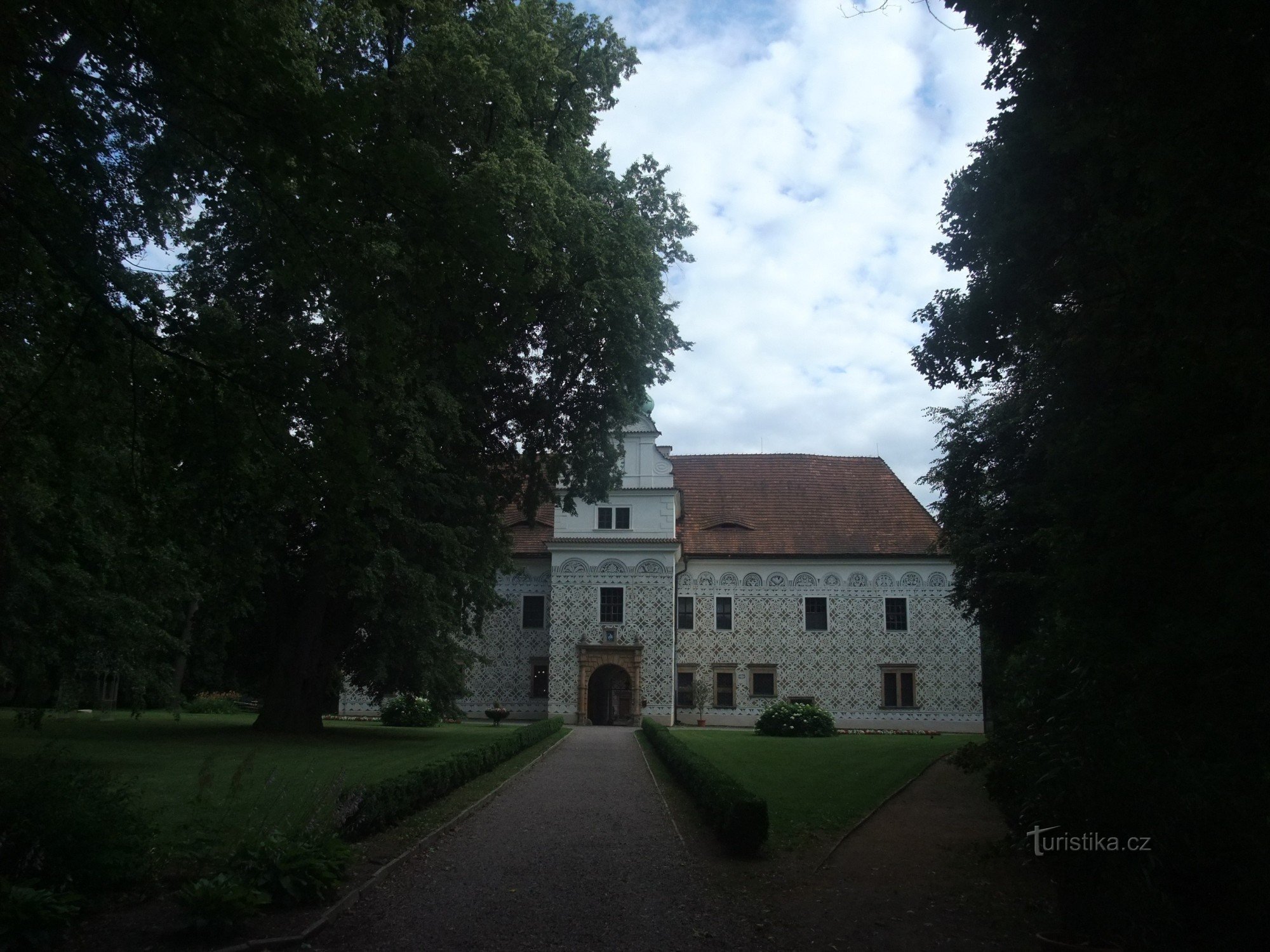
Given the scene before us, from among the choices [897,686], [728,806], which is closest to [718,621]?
[897,686]

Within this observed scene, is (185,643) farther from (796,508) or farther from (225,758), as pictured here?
(796,508)

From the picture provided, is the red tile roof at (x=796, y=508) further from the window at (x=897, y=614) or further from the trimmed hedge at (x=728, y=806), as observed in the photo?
the trimmed hedge at (x=728, y=806)

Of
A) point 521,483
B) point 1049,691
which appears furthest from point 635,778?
point 1049,691

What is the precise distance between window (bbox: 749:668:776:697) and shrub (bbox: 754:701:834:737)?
27.9 ft

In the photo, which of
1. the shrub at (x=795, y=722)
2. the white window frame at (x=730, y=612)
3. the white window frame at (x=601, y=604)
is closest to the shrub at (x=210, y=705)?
the white window frame at (x=601, y=604)

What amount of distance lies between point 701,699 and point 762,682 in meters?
2.71

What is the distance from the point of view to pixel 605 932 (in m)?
6.64

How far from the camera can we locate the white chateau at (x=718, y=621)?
37500mm

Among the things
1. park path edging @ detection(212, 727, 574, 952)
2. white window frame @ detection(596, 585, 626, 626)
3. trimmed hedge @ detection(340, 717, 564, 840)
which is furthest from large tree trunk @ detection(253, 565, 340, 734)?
white window frame @ detection(596, 585, 626, 626)

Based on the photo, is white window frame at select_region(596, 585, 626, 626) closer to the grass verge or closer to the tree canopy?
the tree canopy

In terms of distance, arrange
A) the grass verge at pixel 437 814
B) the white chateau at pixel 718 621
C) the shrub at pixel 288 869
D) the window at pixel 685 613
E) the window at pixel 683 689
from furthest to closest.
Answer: the window at pixel 685 613 → the window at pixel 683 689 → the white chateau at pixel 718 621 → the grass verge at pixel 437 814 → the shrub at pixel 288 869

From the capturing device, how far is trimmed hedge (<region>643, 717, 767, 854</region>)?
9211mm

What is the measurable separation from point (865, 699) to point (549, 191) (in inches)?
1160

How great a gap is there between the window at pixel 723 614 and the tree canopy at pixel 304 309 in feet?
63.0
